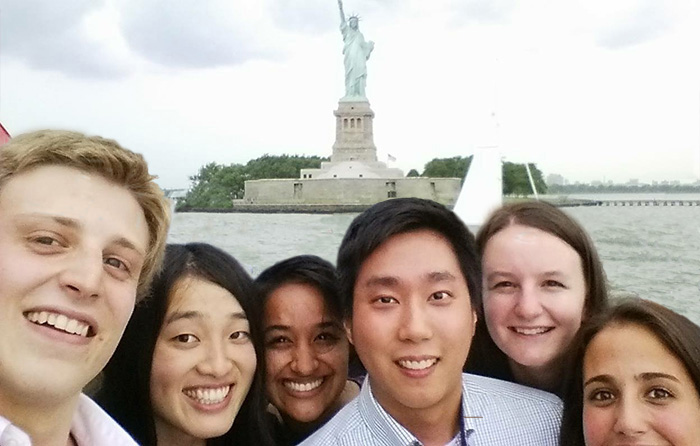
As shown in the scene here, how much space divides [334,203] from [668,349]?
22968mm

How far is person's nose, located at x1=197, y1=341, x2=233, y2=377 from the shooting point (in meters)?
1.42

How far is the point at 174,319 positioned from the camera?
145 centimetres

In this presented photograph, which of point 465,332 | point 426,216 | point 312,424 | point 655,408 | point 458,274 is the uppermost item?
point 426,216

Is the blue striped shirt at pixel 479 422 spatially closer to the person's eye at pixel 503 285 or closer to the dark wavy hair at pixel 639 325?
the dark wavy hair at pixel 639 325

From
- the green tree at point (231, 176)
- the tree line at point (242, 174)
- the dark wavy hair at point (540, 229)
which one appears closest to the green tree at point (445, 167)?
the tree line at point (242, 174)

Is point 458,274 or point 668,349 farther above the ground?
point 458,274

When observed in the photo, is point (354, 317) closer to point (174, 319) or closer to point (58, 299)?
point (174, 319)

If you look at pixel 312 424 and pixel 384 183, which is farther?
pixel 384 183

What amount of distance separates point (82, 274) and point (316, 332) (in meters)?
0.78

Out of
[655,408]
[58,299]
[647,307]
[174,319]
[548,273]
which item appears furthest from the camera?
[548,273]

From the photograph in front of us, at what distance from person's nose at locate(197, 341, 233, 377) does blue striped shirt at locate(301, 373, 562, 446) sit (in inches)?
9.5

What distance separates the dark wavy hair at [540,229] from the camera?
1.72 meters

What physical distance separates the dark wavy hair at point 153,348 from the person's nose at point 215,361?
0.32ft

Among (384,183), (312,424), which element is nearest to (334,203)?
(384,183)
